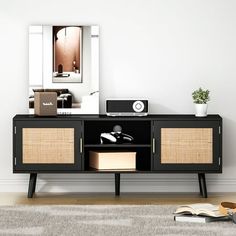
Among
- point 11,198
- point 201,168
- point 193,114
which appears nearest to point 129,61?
point 193,114

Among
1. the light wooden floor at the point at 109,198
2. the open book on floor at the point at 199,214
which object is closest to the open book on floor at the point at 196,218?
the open book on floor at the point at 199,214

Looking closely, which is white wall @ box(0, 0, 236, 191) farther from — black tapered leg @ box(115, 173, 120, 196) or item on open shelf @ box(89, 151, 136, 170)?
item on open shelf @ box(89, 151, 136, 170)

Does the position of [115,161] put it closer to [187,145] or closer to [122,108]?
[122,108]

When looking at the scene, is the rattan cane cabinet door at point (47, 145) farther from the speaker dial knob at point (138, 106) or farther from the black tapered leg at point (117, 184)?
the speaker dial knob at point (138, 106)

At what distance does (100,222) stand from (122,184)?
6.92ft

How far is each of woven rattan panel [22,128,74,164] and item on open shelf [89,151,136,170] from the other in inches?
10.5

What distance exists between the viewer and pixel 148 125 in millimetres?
6719

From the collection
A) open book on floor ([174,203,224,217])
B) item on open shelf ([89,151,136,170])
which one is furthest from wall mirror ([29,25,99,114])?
open book on floor ([174,203,224,217])

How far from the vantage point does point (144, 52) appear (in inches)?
265

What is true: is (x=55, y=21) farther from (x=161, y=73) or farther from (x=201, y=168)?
(x=201, y=168)

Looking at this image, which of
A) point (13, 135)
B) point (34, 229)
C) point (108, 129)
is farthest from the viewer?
point (108, 129)

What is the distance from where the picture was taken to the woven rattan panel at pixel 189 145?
6.37m

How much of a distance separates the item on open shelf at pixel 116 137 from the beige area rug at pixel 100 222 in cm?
136

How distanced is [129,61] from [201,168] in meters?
1.18
